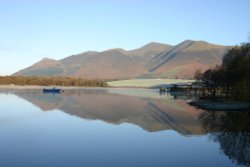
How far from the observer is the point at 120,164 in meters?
15.1

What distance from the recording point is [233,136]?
75.2 ft

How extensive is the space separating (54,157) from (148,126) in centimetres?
1463

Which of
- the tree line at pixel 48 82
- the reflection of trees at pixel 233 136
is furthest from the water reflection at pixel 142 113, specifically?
the tree line at pixel 48 82

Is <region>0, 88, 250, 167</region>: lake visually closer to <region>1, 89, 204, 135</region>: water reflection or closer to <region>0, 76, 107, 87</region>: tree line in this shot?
<region>1, 89, 204, 135</region>: water reflection

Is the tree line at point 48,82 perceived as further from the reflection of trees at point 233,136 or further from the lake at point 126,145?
the reflection of trees at point 233,136

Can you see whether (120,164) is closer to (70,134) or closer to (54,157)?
(54,157)

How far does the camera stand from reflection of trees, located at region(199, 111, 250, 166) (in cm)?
1730

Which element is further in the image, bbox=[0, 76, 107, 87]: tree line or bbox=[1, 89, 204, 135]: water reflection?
bbox=[0, 76, 107, 87]: tree line

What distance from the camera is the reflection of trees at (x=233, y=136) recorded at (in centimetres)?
1730

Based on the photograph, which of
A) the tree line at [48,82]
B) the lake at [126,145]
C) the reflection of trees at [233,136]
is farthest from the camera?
the tree line at [48,82]

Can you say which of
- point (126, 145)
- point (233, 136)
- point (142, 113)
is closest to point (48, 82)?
point (142, 113)

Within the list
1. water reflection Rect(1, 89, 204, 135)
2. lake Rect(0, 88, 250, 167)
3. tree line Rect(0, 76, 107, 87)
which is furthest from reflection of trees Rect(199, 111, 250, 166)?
tree line Rect(0, 76, 107, 87)

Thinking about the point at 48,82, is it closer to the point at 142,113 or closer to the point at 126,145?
the point at 142,113

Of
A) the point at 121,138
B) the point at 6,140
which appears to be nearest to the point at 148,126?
the point at 121,138
